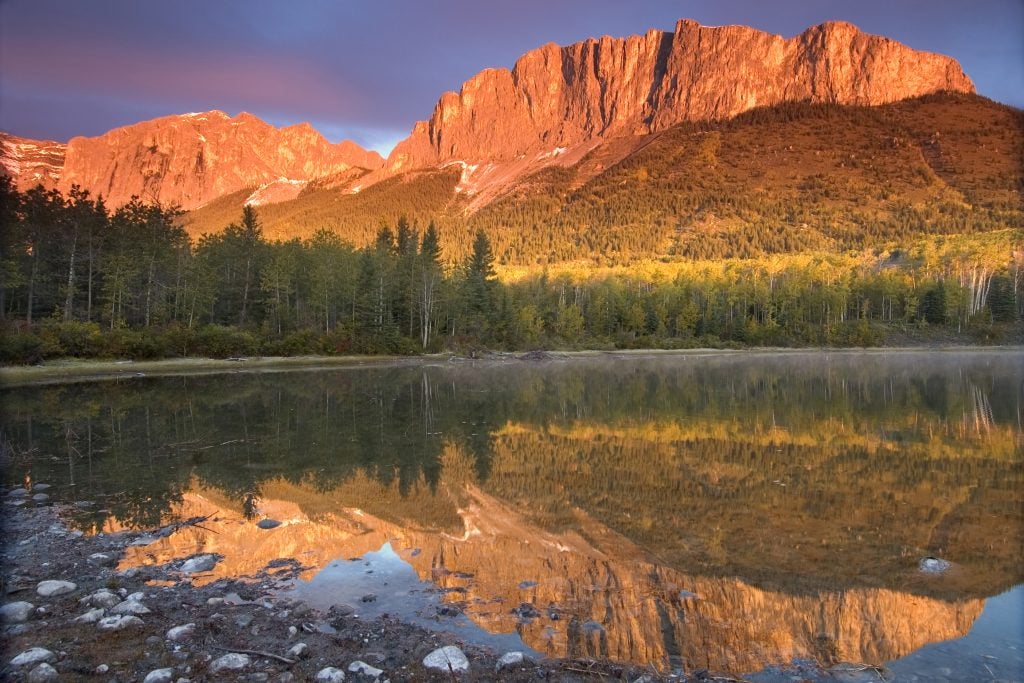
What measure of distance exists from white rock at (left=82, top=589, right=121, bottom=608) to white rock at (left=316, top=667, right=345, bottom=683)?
303 cm

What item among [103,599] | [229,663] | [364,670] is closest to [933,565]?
[364,670]

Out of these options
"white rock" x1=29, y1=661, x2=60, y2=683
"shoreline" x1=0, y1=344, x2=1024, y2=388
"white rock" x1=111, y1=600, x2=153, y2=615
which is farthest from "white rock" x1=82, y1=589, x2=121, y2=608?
"shoreline" x1=0, y1=344, x2=1024, y2=388

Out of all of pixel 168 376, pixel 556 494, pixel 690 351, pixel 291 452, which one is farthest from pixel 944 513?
pixel 690 351

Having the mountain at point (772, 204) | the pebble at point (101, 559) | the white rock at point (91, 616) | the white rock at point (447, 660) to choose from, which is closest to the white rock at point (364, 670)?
the white rock at point (447, 660)

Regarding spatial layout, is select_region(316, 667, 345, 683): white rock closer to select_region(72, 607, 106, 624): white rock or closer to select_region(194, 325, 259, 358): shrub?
select_region(72, 607, 106, 624): white rock

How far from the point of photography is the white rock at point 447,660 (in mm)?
5344

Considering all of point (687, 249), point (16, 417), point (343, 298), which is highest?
point (687, 249)

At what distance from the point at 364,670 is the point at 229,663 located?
1227 millimetres

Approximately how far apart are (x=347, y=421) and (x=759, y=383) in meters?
26.7

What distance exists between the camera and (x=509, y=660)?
18.0 ft

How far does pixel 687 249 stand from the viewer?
14350 centimetres

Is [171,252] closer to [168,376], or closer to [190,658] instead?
[168,376]

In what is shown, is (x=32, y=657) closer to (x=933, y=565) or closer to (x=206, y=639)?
(x=206, y=639)

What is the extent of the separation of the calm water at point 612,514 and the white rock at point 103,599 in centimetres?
123
